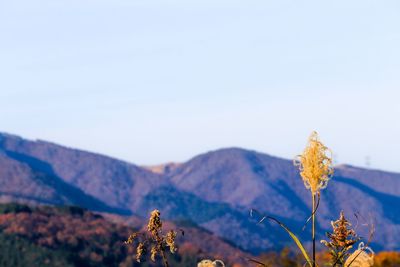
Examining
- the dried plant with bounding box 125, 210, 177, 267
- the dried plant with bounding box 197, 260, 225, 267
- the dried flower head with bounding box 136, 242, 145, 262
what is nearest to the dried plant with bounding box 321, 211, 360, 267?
the dried plant with bounding box 197, 260, 225, 267

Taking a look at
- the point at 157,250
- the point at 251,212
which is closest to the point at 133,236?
the point at 157,250

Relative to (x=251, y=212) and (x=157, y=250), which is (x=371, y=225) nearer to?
(x=251, y=212)

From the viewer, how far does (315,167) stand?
6.23 meters

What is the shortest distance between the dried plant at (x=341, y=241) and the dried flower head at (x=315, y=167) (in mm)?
485

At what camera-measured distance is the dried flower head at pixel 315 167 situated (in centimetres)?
615

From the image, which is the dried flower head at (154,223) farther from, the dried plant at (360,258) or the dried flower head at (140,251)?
the dried plant at (360,258)

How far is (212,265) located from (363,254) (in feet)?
4.60

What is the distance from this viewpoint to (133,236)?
254 inches

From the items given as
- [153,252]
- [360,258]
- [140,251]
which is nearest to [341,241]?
[360,258]

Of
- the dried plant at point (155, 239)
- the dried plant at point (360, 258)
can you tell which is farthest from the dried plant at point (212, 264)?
the dried plant at point (360, 258)

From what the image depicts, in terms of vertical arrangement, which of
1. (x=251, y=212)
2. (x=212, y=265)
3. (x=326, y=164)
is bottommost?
(x=212, y=265)

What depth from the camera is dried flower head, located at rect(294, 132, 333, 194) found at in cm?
615

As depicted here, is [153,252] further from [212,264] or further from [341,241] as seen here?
[341,241]

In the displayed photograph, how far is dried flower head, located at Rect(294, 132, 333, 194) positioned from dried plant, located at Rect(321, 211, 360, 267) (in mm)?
485
